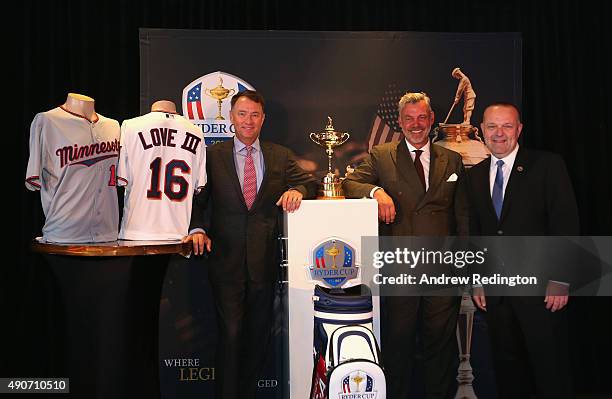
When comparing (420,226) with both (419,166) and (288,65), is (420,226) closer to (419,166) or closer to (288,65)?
(419,166)

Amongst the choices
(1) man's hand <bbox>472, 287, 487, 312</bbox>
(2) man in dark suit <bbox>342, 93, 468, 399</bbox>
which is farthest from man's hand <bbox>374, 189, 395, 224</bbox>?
(1) man's hand <bbox>472, 287, 487, 312</bbox>

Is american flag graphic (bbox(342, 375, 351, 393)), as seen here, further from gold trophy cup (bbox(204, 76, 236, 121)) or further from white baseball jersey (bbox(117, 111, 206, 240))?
gold trophy cup (bbox(204, 76, 236, 121))

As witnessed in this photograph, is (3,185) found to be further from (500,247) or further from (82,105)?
(500,247)

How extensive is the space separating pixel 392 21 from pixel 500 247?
186 cm

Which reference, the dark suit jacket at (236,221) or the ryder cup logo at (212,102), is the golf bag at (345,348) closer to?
the dark suit jacket at (236,221)

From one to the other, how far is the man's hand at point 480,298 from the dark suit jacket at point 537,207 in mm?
241

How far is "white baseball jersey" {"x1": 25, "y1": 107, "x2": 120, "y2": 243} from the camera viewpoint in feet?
9.66

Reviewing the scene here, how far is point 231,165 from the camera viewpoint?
3479 millimetres

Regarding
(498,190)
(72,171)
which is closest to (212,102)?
(72,171)

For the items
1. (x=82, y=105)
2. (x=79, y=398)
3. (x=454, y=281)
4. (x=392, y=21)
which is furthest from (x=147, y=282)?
(x=392, y=21)

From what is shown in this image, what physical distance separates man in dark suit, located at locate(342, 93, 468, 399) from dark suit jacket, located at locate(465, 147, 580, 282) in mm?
249

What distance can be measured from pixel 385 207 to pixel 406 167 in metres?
0.35

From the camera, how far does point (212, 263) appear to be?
3.46 meters

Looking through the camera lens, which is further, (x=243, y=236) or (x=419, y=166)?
(x=419, y=166)
